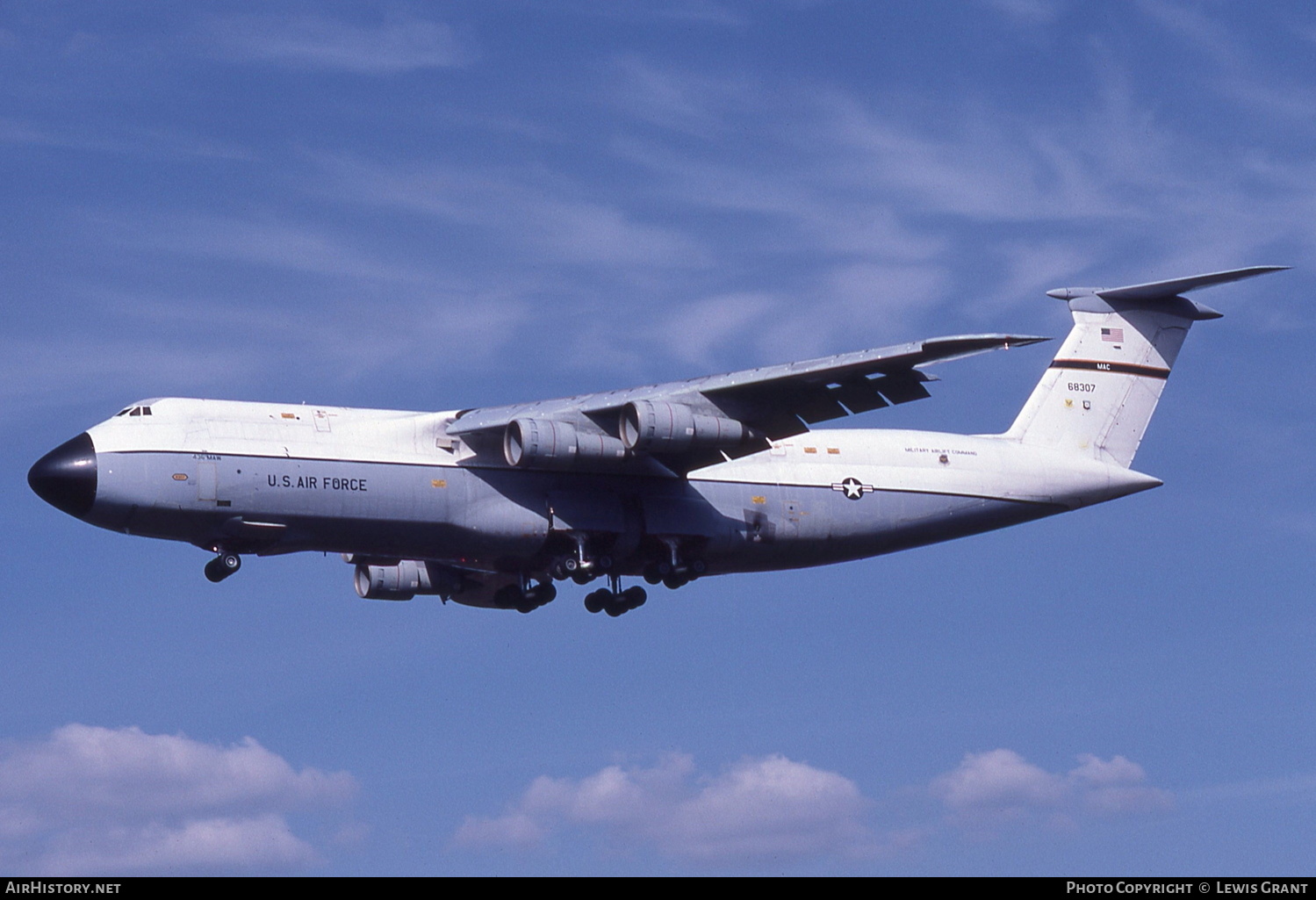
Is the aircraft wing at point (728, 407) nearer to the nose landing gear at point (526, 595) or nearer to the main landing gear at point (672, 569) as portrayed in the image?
the main landing gear at point (672, 569)

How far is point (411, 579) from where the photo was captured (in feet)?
105

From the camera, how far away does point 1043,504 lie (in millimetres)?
32688

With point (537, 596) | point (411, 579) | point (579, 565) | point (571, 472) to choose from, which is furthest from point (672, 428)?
point (411, 579)

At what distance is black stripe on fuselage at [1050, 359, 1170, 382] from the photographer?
112ft

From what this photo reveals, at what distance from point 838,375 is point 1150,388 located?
863 cm

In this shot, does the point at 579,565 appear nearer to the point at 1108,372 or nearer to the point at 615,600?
the point at 615,600

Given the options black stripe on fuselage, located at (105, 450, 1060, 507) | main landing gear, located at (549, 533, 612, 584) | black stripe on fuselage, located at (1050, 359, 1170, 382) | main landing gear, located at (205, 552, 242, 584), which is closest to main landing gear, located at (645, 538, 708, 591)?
main landing gear, located at (549, 533, 612, 584)

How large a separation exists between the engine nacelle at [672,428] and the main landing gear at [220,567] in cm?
588

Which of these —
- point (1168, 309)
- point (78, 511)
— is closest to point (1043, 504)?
point (1168, 309)

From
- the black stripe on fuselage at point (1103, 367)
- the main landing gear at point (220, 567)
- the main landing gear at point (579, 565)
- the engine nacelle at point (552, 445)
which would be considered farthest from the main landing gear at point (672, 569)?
the black stripe on fuselage at point (1103, 367)

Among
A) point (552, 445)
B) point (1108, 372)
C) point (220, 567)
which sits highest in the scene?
point (1108, 372)

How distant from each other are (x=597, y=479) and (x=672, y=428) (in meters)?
2.16
